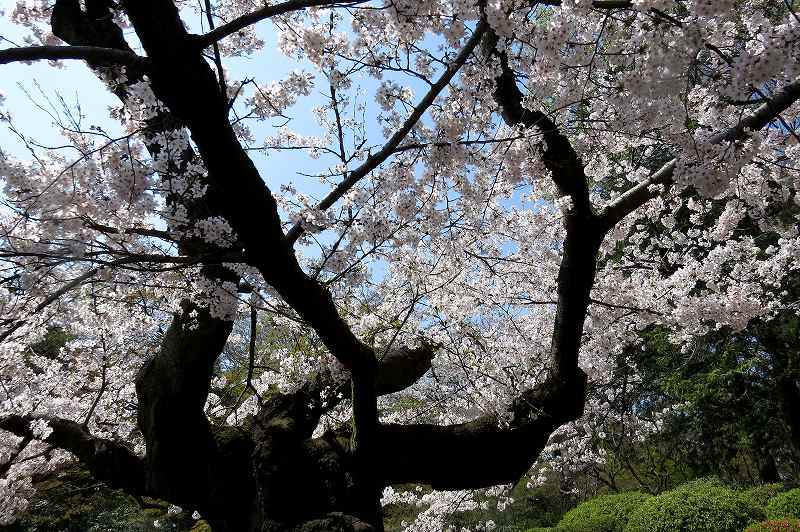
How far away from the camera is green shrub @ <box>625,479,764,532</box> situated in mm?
6680

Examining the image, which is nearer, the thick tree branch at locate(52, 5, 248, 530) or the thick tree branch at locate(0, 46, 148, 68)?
the thick tree branch at locate(0, 46, 148, 68)

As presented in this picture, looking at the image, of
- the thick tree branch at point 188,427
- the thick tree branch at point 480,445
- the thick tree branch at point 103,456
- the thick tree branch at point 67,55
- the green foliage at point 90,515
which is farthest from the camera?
the green foliage at point 90,515

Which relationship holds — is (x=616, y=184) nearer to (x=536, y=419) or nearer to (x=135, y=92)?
(x=536, y=419)

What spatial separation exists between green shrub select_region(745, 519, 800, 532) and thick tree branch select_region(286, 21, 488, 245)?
6.69 metres

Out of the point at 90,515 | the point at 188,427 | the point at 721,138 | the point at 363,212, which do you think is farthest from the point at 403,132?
the point at 90,515

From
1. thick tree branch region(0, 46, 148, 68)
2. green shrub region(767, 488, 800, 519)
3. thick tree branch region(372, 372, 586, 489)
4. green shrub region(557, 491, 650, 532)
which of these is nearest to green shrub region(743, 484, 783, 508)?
green shrub region(767, 488, 800, 519)

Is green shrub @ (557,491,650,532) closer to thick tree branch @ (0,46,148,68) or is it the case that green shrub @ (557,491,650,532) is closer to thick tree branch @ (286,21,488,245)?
thick tree branch @ (286,21,488,245)

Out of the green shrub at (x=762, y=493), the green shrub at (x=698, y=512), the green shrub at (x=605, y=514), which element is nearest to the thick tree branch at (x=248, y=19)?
the green shrub at (x=698, y=512)

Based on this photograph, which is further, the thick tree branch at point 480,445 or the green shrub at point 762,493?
the green shrub at point 762,493

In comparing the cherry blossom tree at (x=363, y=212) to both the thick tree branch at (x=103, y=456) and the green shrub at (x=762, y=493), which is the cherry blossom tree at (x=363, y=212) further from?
the green shrub at (x=762, y=493)

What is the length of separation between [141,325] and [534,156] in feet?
19.8

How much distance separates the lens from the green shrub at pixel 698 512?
6680 millimetres

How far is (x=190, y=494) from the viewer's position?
3.77m

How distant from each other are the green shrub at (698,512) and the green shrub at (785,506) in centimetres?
18
